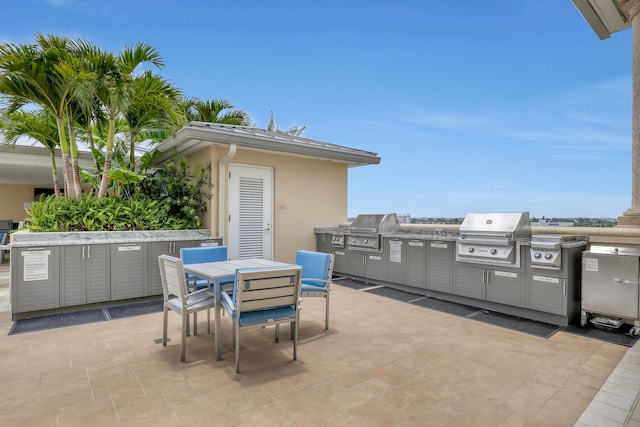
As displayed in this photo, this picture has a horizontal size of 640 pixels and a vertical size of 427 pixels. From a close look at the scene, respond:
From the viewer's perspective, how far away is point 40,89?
16.5 ft

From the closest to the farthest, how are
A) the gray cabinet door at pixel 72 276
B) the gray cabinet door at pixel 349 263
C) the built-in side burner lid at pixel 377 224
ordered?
1. the gray cabinet door at pixel 72 276
2. the built-in side burner lid at pixel 377 224
3. the gray cabinet door at pixel 349 263

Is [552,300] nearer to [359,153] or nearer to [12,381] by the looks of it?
[359,153]

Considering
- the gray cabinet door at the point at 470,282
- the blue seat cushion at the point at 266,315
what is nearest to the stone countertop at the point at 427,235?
the gray cabinet door at the point at 470,282

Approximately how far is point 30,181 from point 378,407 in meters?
16.6

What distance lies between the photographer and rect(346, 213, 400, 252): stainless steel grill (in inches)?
255

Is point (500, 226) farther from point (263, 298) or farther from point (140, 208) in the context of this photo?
point (140, 208)

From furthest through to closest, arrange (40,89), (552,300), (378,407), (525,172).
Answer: (525,172)
(40,89)
(552,300)
(378,407)

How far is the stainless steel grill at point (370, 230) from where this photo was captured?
647 cm

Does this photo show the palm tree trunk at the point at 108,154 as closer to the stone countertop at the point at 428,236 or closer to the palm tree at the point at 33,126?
the palm tree at the point at 33,126

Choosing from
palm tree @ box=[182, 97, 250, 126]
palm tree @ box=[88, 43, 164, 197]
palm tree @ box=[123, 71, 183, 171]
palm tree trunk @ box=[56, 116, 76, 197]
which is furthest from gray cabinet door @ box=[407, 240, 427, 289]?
palm tree @ box=[182, 97, 250, 126]

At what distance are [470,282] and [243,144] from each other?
4273mm

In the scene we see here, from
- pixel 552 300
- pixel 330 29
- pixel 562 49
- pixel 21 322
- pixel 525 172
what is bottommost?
pixel 21 322

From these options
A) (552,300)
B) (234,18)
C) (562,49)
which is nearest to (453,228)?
(552,300)

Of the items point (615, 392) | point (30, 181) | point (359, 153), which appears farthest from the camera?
point (30, 181)
